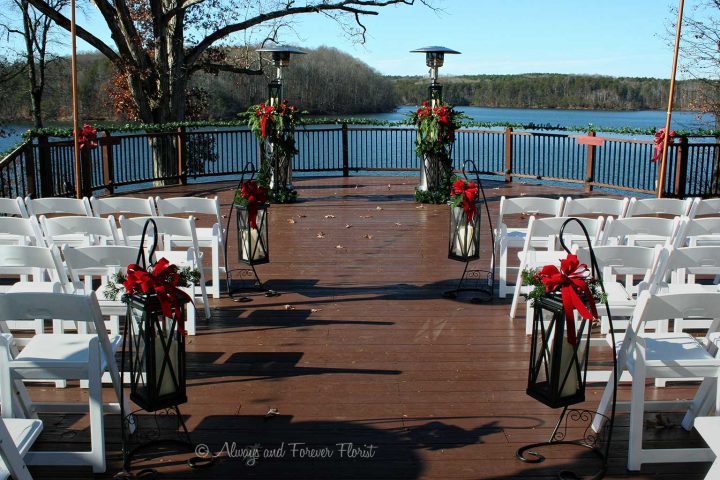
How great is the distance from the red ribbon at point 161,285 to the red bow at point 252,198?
280 cm

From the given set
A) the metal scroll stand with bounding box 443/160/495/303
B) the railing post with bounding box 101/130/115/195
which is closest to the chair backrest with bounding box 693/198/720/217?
the metal scroll stand with bounding box 443/160/495/303

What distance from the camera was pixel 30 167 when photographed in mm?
11508

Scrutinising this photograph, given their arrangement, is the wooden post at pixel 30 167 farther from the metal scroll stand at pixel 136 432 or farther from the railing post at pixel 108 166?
the metal scroll stand at pixel 136 432

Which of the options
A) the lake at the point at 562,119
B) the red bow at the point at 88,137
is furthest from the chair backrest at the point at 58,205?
the lake at the point at 562,119

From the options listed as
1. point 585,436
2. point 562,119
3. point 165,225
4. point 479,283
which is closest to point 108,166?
point 165,225

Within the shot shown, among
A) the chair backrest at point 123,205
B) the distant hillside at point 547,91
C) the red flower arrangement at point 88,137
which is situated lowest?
the chair backrest at point 123,205

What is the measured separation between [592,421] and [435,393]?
943mm

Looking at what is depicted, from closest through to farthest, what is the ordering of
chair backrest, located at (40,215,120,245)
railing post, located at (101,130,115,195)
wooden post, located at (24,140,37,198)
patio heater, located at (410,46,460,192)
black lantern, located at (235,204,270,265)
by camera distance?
chair backrest, located at (40,215,120,245) → black lantern, located at (235,204,270,265) → wooden post, located at (24,140,37,198) → patio heater, located at (410,46,460,192) → railing post, located at (101,130,115,195)

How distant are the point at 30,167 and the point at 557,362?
9.98m

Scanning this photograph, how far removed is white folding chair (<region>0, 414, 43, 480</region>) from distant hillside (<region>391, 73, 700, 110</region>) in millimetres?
23895

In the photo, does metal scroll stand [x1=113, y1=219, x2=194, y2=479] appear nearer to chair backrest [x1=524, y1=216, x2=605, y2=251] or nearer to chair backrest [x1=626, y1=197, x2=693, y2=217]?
chair backrest [x1=524, y1=216, x2=605, y2=251]

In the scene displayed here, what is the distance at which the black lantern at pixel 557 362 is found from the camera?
365cm

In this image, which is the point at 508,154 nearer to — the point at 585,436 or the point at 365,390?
the point at 365,390

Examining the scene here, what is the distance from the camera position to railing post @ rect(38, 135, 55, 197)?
11.9m
